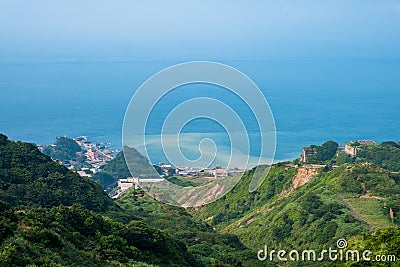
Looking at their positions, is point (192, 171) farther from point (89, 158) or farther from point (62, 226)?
point (62, 226)

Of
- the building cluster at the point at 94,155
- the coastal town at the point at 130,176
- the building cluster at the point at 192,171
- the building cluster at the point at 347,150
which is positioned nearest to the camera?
the coastal town at the point at 130,176

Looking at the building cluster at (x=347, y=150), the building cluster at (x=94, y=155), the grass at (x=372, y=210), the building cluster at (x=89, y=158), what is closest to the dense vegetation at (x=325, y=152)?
the building cluster at (x=347, y=150)

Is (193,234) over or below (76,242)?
over

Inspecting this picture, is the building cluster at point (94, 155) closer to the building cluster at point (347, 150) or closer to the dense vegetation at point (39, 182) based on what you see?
the building cluster at point (347, 150)

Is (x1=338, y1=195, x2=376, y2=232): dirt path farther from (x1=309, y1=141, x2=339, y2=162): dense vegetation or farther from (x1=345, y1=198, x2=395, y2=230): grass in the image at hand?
(x1=309, y1=141, x2=339, y2=162): dense vegetation

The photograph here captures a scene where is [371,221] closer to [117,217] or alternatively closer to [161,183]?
[161,183]

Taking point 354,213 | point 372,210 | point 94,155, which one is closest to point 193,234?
point 354,213

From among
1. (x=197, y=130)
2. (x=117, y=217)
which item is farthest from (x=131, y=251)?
(x=197, y=130)
